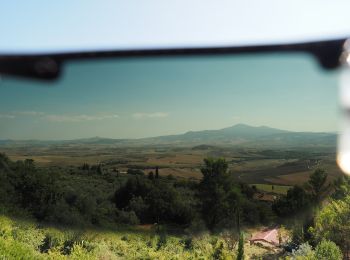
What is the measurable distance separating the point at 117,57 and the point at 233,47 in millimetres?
123

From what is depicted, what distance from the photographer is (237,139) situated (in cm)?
121

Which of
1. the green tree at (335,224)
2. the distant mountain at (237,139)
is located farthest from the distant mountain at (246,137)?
the green tree at (335,224)

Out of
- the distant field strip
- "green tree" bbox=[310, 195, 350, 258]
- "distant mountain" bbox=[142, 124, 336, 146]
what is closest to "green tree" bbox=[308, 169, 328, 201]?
the distant field strip

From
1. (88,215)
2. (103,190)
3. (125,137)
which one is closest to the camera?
(125,137)

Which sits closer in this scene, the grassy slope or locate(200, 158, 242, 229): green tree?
locate(200, 158, 242, 229): green tree

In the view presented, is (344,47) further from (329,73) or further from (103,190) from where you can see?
(103,190)

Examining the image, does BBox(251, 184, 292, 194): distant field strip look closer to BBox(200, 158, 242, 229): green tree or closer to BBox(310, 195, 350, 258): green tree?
BBox(200, 158, 242, 229): green tree

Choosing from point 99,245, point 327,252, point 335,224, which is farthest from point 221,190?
point 99,245

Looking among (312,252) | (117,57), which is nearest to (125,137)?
(117,57)

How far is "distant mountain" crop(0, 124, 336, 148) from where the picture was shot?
3.53 ft

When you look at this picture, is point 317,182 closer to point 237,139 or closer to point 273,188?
point 273,188

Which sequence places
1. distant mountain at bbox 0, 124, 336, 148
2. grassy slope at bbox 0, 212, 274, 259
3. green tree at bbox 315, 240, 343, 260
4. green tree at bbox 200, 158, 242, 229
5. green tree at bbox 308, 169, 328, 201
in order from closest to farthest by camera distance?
distant mountain at bbox 0, 124, 336, 148 < green tree at bbox 200, 158, 242, 229 < green tree at bbox 308, 169, 328, 201 < green tree at bbox 315, 240, 343, 260 < grassy slope at bbox 0, 212, 274, 259

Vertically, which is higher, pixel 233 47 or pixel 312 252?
pixel 233 47

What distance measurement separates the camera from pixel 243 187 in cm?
172
